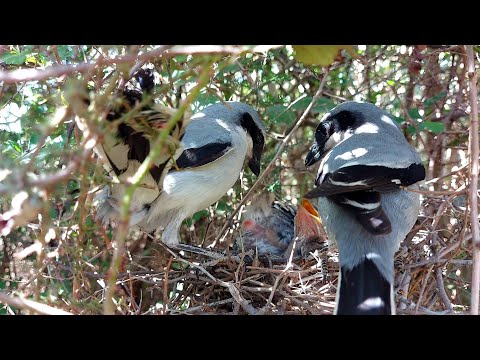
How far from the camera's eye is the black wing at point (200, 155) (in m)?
3.88

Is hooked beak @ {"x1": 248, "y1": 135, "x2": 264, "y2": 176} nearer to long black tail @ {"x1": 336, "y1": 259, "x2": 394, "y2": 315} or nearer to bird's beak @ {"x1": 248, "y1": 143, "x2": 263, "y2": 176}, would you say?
bird's beak @ {"x1": 248, "y1": 143, "x2": 263, "y2": 176}

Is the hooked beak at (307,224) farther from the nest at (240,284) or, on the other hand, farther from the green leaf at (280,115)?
the green leaf at (280,115)

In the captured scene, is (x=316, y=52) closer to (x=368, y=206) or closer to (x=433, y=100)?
(x=368, y=206)

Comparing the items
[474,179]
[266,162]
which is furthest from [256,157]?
[474,179]

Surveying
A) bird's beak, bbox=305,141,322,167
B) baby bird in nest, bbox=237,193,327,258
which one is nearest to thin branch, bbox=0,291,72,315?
baby bird in nest, bbox=237,193,327,258

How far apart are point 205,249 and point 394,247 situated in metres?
1.30

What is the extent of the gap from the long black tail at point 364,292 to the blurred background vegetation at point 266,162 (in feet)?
1.22

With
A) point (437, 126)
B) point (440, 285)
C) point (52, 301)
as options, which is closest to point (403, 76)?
point (437, 126)

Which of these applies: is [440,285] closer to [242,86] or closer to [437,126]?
[437,126]

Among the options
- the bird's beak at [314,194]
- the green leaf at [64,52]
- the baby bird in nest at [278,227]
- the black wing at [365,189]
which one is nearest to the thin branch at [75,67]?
the bird's beak at [314,194]

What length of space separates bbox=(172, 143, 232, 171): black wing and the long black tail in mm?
1426

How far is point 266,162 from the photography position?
4.54 m

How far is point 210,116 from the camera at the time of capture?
14.1 ft
